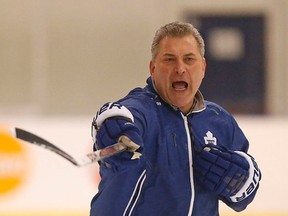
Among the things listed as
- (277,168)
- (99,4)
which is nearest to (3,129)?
(277,168)

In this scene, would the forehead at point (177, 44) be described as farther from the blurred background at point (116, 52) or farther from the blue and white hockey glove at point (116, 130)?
the blurred background at point (116, 52)

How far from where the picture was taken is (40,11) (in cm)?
698

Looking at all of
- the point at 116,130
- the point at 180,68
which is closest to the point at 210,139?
the point at 180,68

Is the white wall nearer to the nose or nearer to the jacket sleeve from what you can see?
the jacket sleeve

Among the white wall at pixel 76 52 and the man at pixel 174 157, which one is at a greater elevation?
the man at pixel 174 157

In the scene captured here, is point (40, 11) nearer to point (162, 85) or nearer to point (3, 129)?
point (3, 129)

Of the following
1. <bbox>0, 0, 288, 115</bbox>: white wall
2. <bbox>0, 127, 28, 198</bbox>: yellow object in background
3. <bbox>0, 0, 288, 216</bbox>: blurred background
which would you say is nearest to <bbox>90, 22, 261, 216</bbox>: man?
<bbox>0, 127, 28, 198</bbox>: yellow object in background

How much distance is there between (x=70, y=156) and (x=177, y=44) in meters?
0.53

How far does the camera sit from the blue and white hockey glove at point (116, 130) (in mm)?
1941

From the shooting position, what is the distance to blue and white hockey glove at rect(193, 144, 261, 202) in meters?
2.18

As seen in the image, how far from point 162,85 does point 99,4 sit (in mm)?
5058

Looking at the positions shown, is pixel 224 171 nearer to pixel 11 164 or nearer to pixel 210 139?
pixel 210 139

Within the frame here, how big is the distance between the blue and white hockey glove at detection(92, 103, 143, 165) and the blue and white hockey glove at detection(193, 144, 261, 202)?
27 cm

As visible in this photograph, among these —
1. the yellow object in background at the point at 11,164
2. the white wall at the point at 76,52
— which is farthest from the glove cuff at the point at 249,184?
the white wall at the point at 76,52
